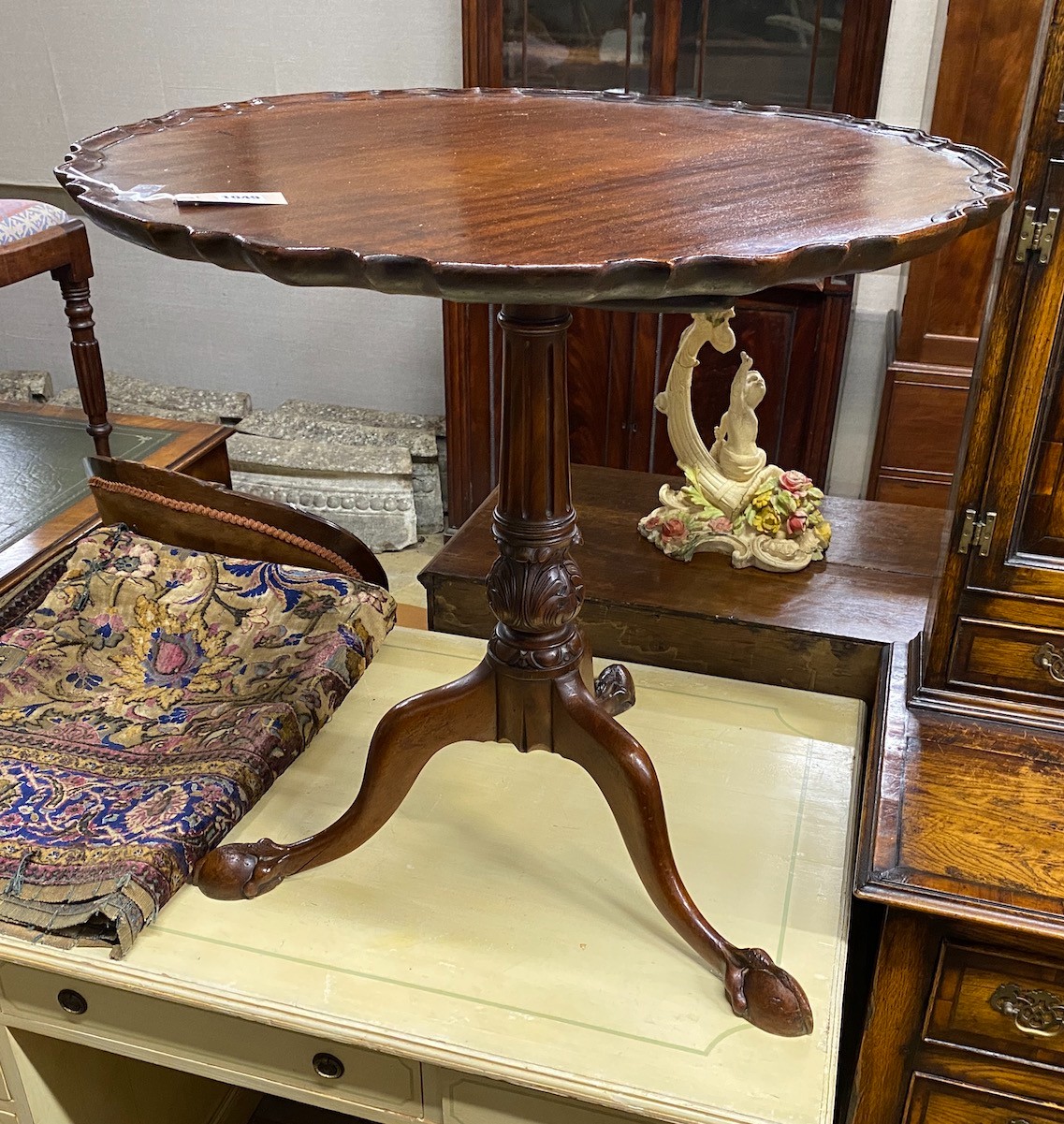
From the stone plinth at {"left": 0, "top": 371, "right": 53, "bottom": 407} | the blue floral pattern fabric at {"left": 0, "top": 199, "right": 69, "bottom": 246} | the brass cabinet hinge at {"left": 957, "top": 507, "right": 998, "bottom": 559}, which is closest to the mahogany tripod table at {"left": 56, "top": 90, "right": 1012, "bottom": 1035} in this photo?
the brass cabinet hinge at {"left": 957, "top": 507, "right": 998, "bottom": 559}

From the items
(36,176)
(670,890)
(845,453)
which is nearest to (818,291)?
(845,453)

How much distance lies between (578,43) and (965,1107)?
234 centimetres

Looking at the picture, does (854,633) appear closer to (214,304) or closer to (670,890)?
(670,890)

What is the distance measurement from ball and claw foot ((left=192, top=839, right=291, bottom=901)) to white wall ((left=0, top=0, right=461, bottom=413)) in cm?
222

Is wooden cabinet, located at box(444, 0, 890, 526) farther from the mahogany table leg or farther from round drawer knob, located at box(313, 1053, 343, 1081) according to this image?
round drawer knob, located at box(313, 1053, 343, 1081)

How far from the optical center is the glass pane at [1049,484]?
1276mm

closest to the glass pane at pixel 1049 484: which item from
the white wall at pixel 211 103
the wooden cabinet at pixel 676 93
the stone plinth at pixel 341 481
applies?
the wooden cabinet at pixel 676 93

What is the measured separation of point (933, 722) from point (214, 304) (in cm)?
275

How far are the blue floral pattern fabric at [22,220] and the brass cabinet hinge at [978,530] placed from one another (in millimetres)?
1756

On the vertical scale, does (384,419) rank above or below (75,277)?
below

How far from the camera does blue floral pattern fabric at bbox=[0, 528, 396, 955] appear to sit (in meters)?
1.30

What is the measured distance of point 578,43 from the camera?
8.79 ft

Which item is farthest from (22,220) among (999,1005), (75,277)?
(999,1005)

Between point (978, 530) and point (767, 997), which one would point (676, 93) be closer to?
point (978, 530)
